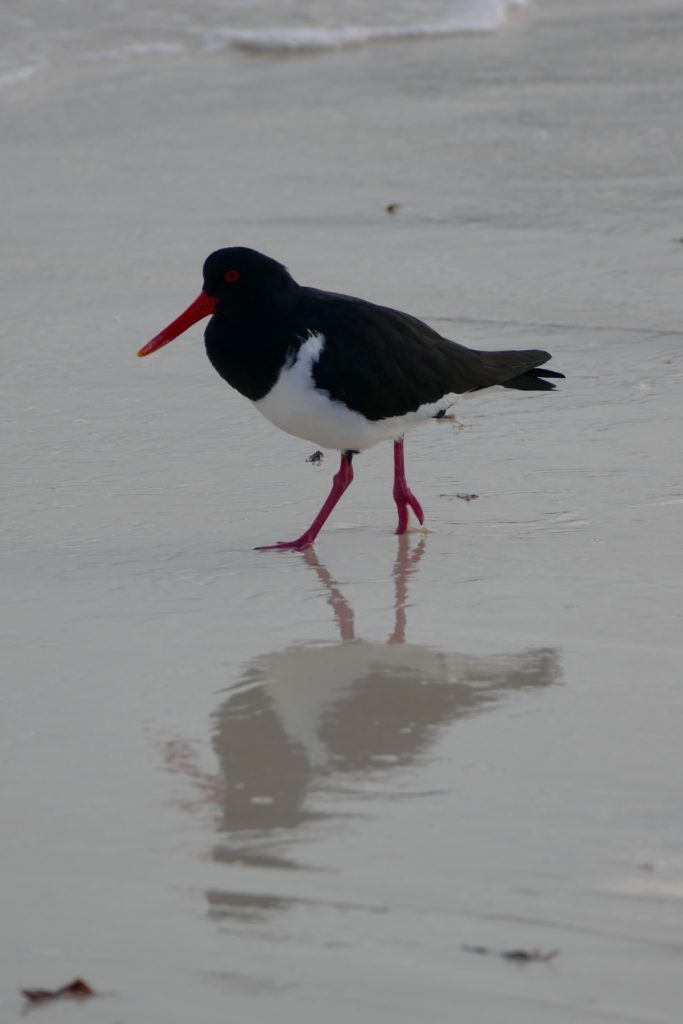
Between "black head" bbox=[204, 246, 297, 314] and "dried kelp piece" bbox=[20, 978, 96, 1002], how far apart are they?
3.06 m

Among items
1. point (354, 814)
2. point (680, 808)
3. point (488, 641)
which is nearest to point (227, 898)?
point (354, 814)

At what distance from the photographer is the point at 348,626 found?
169 inches

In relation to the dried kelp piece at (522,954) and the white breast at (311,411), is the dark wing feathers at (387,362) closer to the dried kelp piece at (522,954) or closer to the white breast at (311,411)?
the white breast at (311,411)

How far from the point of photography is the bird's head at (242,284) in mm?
5273

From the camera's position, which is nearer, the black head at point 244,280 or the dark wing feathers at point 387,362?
the dark wing feathers at point 387,362

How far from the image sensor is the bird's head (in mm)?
5273

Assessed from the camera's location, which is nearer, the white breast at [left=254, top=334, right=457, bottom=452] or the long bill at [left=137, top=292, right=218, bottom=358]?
the white breast at [left=254, top=334, right=457, bottom=452]

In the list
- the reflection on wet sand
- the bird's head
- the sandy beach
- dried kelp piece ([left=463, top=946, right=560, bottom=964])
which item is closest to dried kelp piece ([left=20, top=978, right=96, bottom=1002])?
the sandy beach

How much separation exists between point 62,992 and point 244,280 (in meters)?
3.18

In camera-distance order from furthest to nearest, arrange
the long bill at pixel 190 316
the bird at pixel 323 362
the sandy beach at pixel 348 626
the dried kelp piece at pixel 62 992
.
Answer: the long bill at pixel 190 316
the bird at pixel 323 362
the sandy beach at pixel 348 626
the dried kelp piece at pixel 62 992

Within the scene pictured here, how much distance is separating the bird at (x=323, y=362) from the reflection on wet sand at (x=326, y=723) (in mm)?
923

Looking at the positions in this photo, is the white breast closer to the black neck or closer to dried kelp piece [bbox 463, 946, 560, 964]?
the black neck

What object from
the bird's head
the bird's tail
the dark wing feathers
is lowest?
the bird's tail

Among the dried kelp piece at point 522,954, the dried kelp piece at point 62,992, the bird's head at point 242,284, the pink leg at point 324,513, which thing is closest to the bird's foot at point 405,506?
the pink leg at point 324,513
